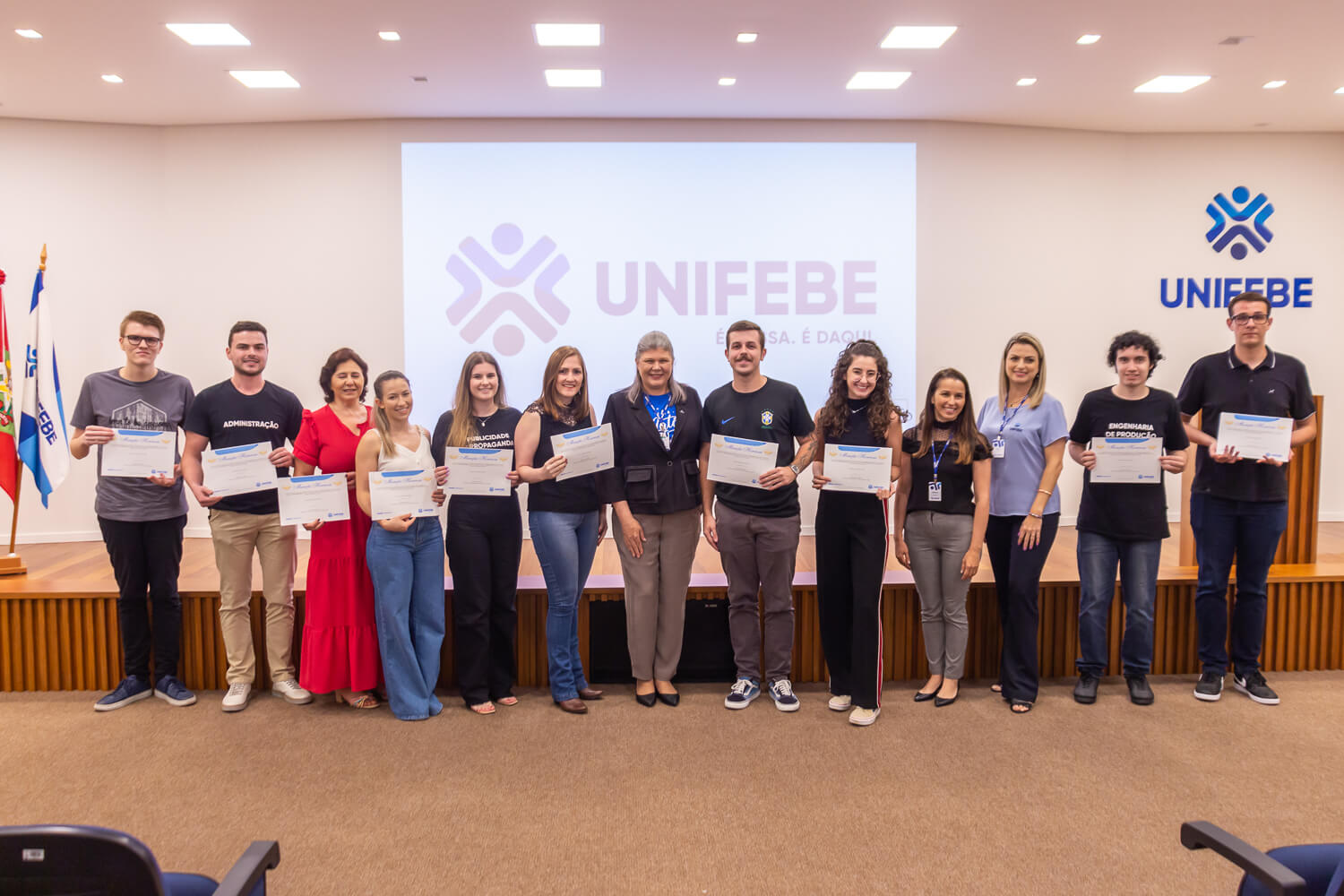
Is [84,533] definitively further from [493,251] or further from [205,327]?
[493,251]

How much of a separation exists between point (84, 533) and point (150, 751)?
14.5ft

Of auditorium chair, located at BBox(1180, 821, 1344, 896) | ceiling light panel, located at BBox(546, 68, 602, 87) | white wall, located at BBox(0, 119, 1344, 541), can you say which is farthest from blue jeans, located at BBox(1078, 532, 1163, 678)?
ceiling light panel, located at BBox(546, 68, 602, 87)

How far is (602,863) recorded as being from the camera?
89.4 inches

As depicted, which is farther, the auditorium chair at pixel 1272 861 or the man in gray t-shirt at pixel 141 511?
the man in gray t-shirt at pixel 141 511

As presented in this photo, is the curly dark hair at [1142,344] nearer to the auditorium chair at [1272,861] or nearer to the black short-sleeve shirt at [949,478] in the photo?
the black short-sleeve shirt at [949,478]

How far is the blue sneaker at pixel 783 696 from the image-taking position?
3357 millimetres

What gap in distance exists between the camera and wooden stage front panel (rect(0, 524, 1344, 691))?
3600mm

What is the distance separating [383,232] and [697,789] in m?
5.23

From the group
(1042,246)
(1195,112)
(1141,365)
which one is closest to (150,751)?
(1141,365)

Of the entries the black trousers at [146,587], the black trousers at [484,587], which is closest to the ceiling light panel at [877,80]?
the black trousers at [484,587]

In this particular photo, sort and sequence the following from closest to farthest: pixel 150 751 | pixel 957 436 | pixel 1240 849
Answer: pixel 1240 849 → pixel 150 751 → pixel 957 436

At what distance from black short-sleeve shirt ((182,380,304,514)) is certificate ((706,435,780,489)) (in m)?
1.75

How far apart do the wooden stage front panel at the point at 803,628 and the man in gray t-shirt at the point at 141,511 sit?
162 millimetres

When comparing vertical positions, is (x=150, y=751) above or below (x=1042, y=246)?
below
